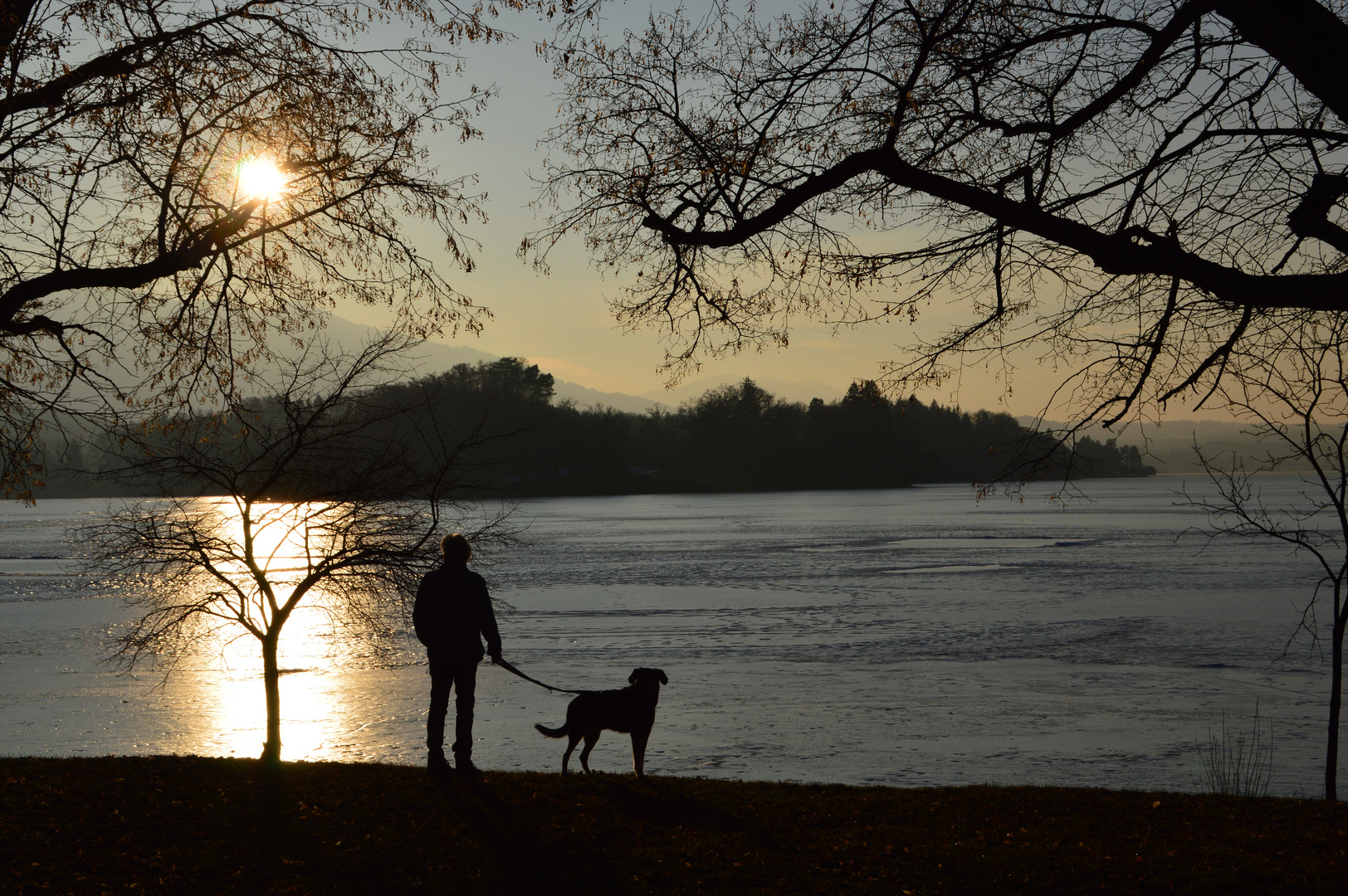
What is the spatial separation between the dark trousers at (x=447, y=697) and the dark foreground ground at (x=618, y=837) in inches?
12.9

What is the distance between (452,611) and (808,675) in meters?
9.89

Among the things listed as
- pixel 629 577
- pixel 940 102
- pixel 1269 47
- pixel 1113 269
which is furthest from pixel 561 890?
pixel 629 577

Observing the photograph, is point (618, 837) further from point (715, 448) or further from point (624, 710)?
point (715, 448)

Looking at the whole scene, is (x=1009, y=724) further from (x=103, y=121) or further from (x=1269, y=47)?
(x=103, y=121)

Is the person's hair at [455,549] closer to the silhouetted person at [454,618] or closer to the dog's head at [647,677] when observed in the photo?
the silhouetted person at [454,618]

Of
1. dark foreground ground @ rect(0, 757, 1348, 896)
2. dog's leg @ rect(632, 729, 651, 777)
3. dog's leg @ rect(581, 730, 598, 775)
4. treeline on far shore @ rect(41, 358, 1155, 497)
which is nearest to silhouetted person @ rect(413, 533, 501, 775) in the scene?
dark foreground ground @ rect(0, 757, 1348, 896)

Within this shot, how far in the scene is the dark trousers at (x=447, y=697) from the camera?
7715 millimetres

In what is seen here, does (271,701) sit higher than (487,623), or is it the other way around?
(487,623)

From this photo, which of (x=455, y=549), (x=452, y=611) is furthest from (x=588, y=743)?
(x=455, y=549)

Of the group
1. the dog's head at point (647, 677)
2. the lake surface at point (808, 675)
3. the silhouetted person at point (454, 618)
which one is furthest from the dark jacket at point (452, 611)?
the lake surface at point (808, 675)

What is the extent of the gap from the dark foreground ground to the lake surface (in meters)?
3.00

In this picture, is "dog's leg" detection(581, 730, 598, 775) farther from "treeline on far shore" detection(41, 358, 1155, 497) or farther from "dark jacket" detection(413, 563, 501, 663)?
"treeline on far shore" detection(41, 358, 1155, 497)

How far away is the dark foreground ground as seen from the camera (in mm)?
5676

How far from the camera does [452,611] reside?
760 centimetres
